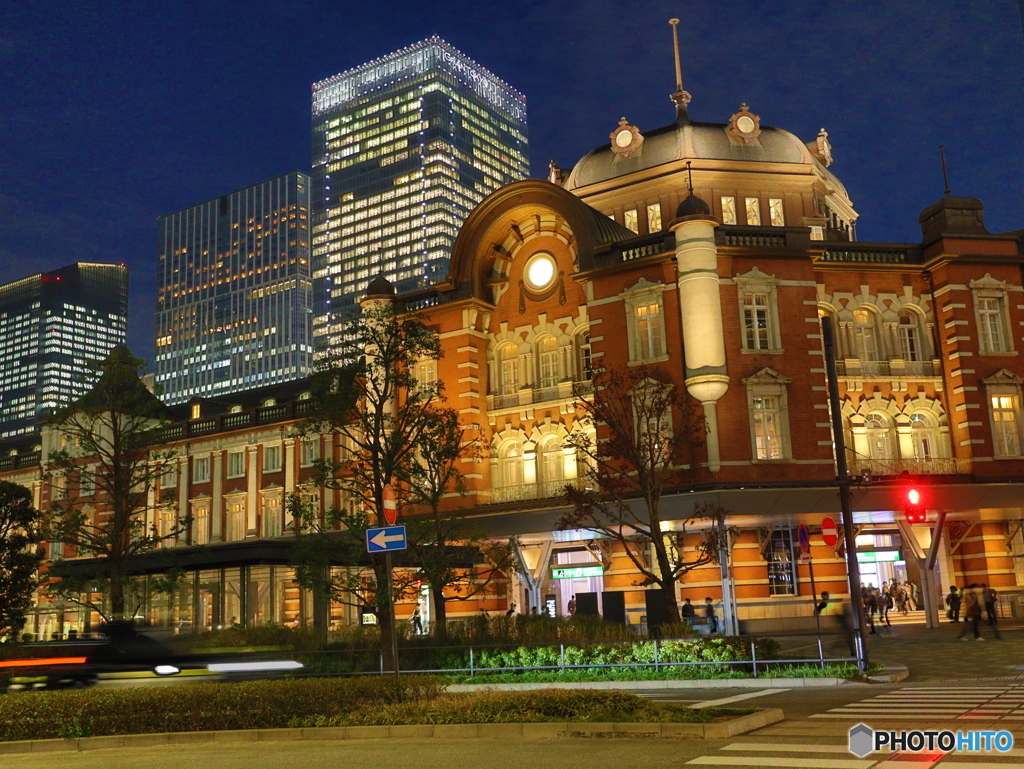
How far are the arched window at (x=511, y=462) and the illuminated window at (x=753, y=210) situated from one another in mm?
16559

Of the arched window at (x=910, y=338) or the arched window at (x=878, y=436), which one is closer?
the arched window at (x=878, y=436)

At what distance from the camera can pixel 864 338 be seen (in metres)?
42.6

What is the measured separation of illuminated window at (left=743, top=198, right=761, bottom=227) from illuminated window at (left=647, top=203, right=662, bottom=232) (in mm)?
4294

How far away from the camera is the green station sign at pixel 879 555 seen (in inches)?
1635

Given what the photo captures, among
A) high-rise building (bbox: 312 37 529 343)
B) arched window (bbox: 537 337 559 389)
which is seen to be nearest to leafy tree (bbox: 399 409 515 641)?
arched window (bbox: 537 337 559 389)

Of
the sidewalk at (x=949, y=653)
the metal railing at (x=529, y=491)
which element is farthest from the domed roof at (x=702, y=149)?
the sidewalk at (x=949, y=653)

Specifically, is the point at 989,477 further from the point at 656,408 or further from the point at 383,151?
the point at 383,151

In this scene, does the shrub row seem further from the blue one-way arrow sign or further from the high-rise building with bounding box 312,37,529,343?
the high-rise building with bounding box 312,37,529,343

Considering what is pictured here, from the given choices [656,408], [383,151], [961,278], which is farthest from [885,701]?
[383,151]

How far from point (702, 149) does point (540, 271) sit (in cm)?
1156

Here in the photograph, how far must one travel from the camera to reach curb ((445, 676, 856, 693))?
2064 cm

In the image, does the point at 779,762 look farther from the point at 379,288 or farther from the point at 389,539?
the point at 379,288

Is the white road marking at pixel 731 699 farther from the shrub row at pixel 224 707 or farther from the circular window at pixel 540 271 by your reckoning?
the circular window at pixel 540 271

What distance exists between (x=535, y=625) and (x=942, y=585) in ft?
73.1
